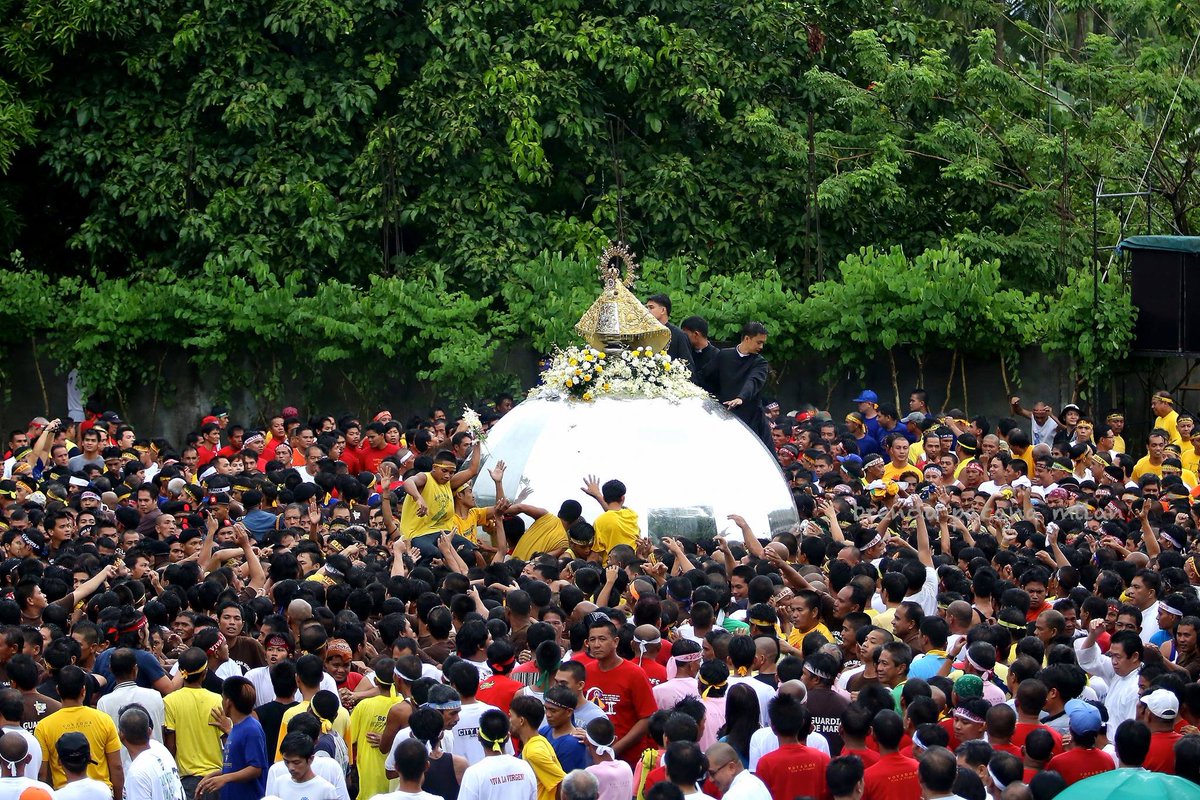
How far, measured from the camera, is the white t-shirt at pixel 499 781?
321 inches

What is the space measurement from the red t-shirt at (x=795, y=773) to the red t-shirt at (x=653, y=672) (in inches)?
62.9

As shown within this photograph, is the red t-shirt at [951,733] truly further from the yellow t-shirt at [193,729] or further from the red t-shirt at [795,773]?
the yellow t-shirt at [193,729]

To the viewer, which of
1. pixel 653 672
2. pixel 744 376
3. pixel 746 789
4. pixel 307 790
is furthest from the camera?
pixel 744 376

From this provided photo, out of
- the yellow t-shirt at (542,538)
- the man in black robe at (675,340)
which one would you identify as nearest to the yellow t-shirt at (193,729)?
the yellow t-shirt at (542,538)

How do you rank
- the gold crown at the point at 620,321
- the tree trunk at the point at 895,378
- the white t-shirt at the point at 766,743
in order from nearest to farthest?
1. the white t-shirt at the point at 766,743
2. the gold crown at the point at 620,321
3. the tree trunk at the point at 895,378

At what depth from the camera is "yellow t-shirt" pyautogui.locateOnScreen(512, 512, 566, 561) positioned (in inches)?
567

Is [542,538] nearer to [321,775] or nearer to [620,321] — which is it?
[620,321]

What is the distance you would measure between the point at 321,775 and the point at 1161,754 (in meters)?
4.08

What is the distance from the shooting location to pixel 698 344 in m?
17.4

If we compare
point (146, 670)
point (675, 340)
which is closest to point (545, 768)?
point (146, 670)

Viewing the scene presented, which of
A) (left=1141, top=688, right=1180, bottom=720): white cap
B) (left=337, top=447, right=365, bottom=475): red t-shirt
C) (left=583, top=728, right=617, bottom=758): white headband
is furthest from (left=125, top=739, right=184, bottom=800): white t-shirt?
(left=337, top=447, right=365, bottom=475): red t-shirt

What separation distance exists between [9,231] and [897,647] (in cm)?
1781

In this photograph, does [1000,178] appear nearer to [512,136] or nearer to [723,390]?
[512,136]

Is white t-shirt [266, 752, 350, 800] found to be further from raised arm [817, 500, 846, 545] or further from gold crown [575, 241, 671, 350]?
gold crown [575, 241, 671, 350]
